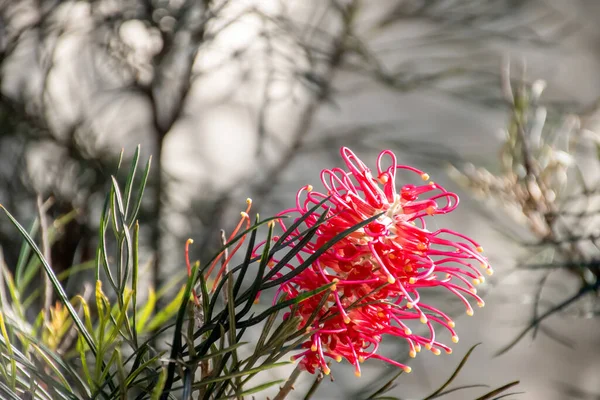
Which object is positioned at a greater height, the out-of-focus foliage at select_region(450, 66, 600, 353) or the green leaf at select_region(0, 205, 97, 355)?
the out-of-focus foliage at select_region(450, 66, 600, 353)

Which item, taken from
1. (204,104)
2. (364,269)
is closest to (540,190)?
(364,269)

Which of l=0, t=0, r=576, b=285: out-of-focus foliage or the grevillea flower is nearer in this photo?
the grevillea flower

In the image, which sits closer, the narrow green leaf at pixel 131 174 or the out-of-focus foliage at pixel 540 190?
the narrow green leaf at pixel 131 174

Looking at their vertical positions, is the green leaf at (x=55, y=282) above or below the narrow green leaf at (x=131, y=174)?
below

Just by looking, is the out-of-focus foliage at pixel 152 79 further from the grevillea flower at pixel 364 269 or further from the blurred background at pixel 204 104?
the grevillea flower at pixel 364 269

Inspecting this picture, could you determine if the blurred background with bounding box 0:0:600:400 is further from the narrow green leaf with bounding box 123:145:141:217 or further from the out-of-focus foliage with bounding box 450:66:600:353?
the narrow green leaf with bounding box 123:145:141:217

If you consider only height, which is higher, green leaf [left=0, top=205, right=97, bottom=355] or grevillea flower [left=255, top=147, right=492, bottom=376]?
grevillea flower [left=255, top=147, right=492, bottom=376]

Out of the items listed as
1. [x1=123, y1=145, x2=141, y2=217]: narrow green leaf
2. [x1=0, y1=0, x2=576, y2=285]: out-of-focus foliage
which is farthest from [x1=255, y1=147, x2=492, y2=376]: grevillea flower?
[x1=0, y1=0, x2=576, y2=285]: out-of-focus foliage

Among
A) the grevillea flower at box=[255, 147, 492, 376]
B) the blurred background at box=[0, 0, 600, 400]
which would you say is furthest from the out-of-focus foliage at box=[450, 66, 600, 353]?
the grevillea flower at box=[255, 147, 492, 376]

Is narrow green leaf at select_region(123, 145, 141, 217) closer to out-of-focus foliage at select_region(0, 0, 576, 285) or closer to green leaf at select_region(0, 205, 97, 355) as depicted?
green leaf at select_region(0, 205, 97, 355)

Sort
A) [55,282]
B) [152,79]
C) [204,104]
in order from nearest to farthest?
[55,282]
[152,79]
[204,104]

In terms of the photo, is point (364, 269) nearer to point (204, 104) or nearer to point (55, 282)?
point (55, 282)

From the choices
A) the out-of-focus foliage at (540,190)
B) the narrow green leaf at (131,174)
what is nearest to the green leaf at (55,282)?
the narrow green leaf at (131,174)

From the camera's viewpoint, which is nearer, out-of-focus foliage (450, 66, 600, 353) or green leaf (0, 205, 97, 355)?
green leaf (0, 205, 97, 355)
